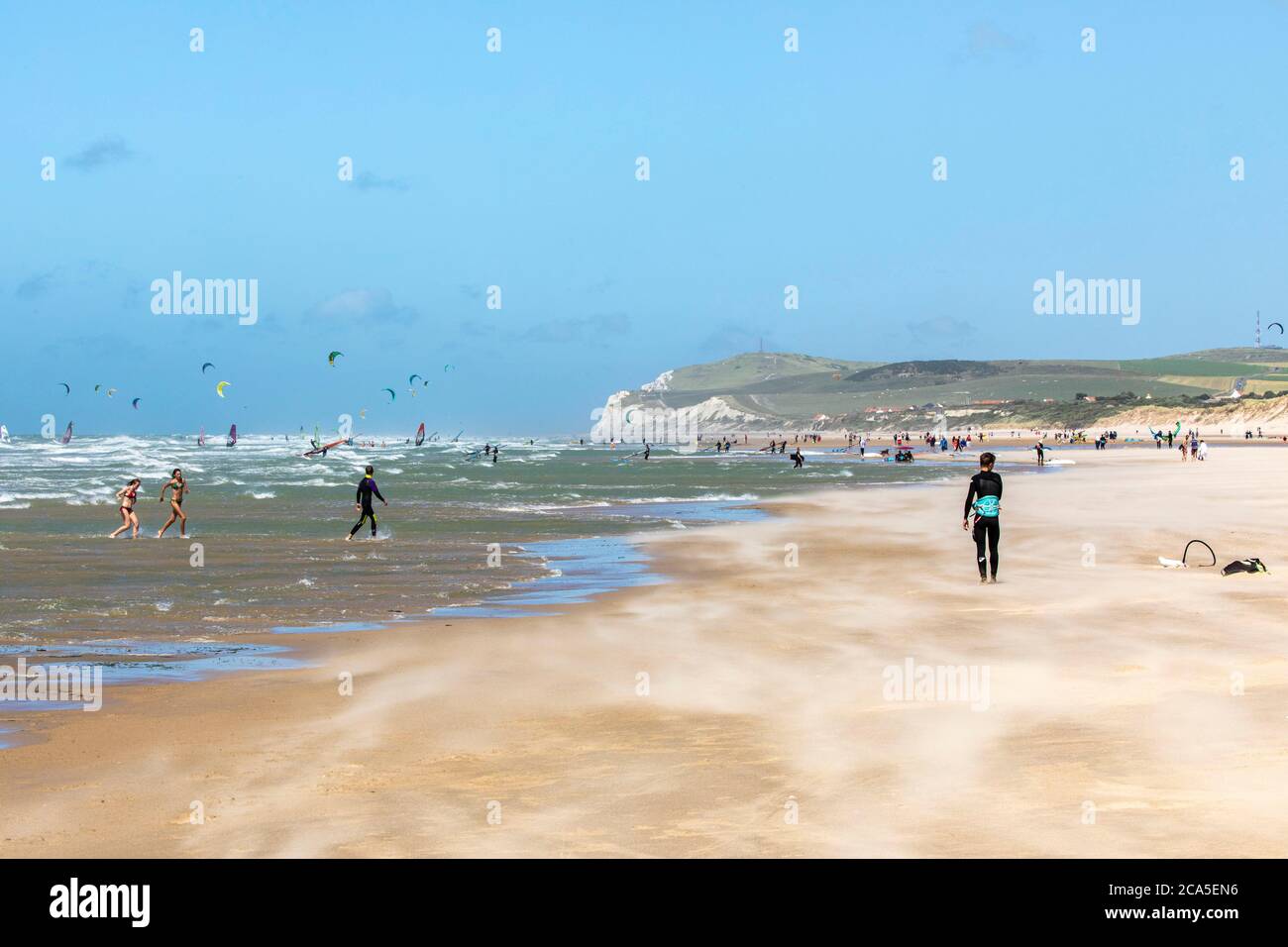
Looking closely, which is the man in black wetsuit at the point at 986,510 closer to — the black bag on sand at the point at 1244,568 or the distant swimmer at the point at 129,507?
the black bag on sand at the point at 1244,568

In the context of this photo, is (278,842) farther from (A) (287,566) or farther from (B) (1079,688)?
(A) (287,566)

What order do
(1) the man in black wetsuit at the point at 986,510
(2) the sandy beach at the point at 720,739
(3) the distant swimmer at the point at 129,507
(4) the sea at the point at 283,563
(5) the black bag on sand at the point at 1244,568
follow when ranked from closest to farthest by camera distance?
(2) the sandy beach at the point at 720,739 < (4) the sea at the point at 283,563 < (5) the black bag on sand at the point at 1244,568 < (1) the man in black wetsuit at the point at 986,510 < (3) the distant swimmer at the point at 129,507

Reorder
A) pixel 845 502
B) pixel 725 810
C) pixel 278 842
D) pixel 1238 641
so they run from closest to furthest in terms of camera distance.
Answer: pixel 278 842, pixel 725 810, pixel 1238 641, pixel 845 502

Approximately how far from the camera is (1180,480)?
48719mm

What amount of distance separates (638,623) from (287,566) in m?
9.69

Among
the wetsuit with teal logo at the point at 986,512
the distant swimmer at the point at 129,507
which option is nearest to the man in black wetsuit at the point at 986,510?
the wetsuit with teal logo at the point at 986,512

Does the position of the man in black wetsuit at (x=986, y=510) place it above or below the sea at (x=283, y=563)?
above

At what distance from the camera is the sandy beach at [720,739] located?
662cm

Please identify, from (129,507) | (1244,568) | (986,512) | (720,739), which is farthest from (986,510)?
(129,507)

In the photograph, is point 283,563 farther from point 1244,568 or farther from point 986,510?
point 1244,568

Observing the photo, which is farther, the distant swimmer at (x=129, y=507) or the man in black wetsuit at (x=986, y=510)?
the distant swimmer at (x=129, y=507)

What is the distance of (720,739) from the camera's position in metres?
9.11

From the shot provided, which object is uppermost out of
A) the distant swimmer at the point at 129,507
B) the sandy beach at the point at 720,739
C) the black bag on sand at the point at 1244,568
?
the distant swimmer at the point at 129,507
